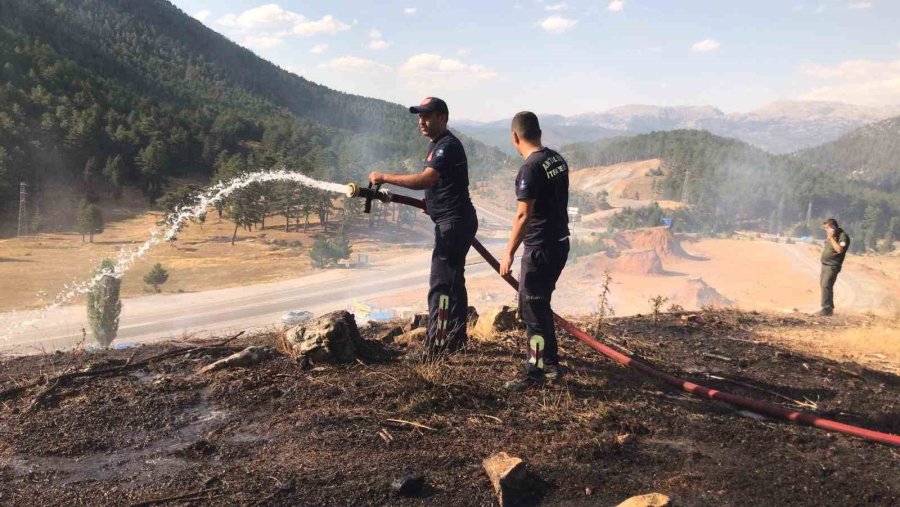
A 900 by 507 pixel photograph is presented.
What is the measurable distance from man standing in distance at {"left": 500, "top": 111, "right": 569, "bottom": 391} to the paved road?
24.9m

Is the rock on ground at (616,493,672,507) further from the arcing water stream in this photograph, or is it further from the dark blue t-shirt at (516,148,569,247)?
the arcing water stream

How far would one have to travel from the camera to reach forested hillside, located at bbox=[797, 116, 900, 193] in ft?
Answer: 454

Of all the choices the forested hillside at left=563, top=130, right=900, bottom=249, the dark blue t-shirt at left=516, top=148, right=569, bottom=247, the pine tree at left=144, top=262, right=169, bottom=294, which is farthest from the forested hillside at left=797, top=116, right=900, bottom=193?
the dark blue t-shirt at left=516, top=148, right=569, bottom=247

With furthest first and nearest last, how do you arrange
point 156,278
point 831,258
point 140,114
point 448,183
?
1. point 140,114
2. point 156,278
3. point 831,258
4. point 448,183

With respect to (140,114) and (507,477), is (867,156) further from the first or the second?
(507,477)

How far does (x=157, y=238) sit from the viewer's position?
5372 centimetres

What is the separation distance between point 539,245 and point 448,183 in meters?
0.91

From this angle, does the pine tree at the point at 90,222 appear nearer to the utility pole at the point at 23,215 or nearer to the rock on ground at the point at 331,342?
the utility pole at the point at 23,215

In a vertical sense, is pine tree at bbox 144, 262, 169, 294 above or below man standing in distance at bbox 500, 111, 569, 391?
below

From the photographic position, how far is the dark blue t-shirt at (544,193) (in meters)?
4.23

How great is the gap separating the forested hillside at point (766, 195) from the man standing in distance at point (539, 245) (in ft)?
294

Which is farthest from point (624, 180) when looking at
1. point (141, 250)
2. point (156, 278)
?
point (156, 278)

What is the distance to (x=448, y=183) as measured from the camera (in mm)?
4695

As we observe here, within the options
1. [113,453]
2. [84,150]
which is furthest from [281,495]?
[84,150]
